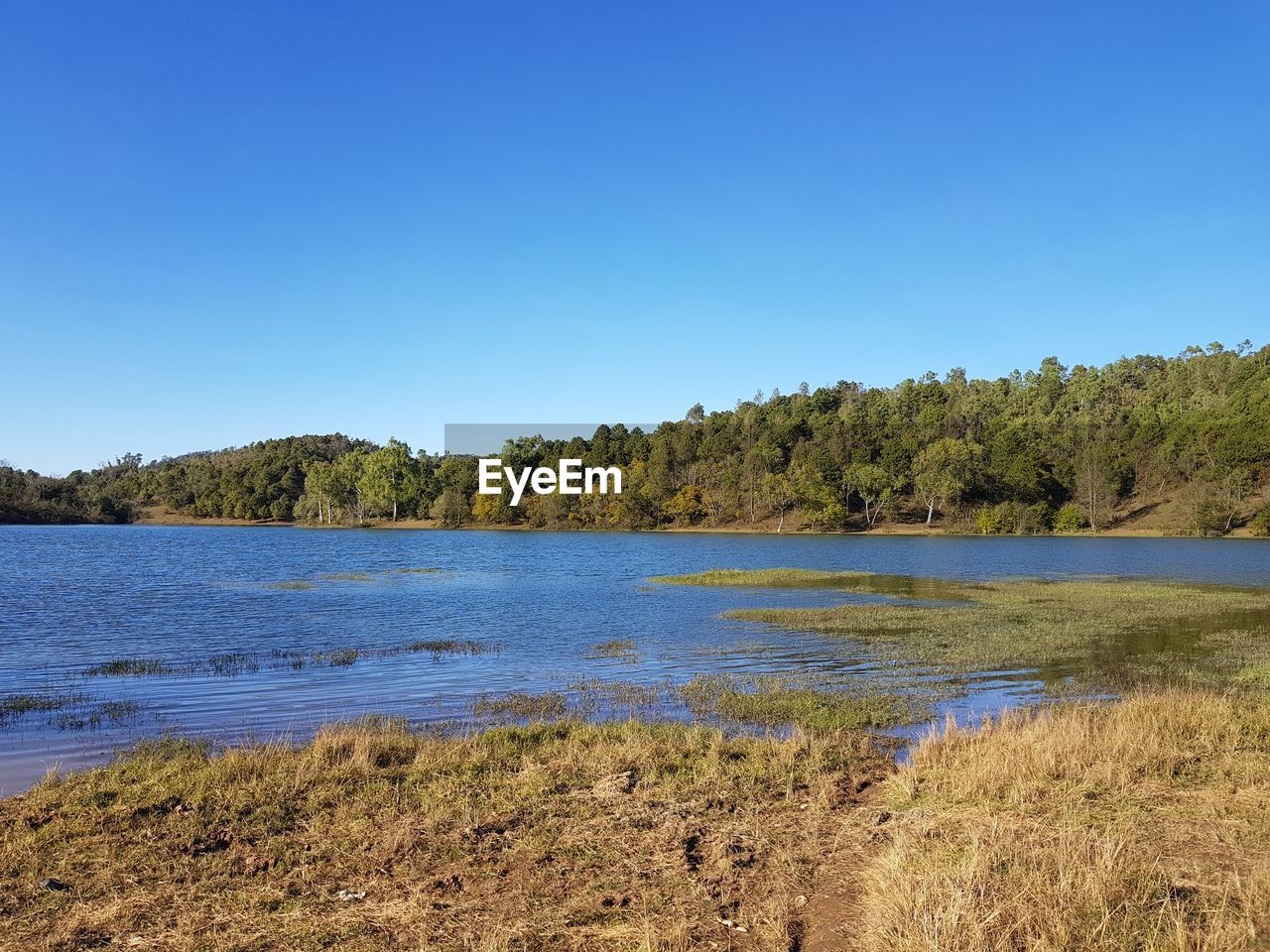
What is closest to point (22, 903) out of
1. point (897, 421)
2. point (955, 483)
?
point (955, 483)

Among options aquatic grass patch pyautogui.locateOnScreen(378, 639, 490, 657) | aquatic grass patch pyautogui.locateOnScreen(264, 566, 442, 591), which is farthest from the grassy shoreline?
aquatic grass patch pyautogui.locateOnScreen(264, 566, 442, 591)

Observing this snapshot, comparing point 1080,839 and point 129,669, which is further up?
point 1080,839

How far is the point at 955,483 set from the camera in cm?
13462

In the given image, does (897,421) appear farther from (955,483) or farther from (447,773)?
(447,773)

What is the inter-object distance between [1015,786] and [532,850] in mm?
5912

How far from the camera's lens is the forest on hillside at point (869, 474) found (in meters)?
131

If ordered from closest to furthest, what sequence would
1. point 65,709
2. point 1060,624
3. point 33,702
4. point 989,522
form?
point 65,709, point 33,702, point 1060,624, point 989,522

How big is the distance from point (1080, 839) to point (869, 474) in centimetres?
13732

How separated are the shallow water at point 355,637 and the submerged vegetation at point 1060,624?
181cm

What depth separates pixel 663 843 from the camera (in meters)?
9.19

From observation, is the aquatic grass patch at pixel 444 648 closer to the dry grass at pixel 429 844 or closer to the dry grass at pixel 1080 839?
the dry grass at pixel 429 844

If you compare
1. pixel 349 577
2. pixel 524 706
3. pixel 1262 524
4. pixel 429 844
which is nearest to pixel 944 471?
pixel 1262 524

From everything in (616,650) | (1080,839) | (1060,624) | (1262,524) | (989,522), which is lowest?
(616,650)

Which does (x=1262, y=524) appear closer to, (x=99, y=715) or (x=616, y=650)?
(x=616, y=650)
